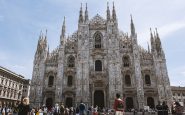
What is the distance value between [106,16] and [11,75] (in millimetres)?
23381

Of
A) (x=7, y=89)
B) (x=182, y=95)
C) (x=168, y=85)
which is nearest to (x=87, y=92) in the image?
(x=168, y=85)

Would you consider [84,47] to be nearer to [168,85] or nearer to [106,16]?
[106,16]

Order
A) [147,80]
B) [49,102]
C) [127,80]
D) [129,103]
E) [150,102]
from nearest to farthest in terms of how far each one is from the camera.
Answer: [150,102]
[129,103]
[147,80]
[127,80]
[49,102]

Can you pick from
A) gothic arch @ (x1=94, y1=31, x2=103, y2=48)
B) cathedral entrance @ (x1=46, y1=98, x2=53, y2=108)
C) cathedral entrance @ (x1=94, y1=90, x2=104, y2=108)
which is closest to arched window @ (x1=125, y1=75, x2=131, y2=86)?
cathedral entrance @ (x1=94, y1=90, x2=104, y2=108)

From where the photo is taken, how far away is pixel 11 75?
1596 inches

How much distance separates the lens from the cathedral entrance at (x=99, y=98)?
30969 mm

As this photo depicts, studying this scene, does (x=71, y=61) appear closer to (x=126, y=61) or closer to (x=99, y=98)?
(x=99, y=98)

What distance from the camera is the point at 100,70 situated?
106 feet

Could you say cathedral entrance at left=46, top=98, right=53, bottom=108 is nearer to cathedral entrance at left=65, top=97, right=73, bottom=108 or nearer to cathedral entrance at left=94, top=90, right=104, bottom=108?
cathedral entrance at left=65, top=97, right=73, bottom=108

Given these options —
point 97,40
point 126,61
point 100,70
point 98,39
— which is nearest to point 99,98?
point 100,70

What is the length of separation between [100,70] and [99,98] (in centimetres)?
463

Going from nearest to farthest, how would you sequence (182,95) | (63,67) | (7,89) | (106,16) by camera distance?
(63,67), (106,16), (7,89), (182,95)

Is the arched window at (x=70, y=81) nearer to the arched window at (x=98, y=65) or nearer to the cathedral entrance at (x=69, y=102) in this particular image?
the cathedral entrance at (x=69, y=102)

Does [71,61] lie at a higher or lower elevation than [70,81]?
higher
